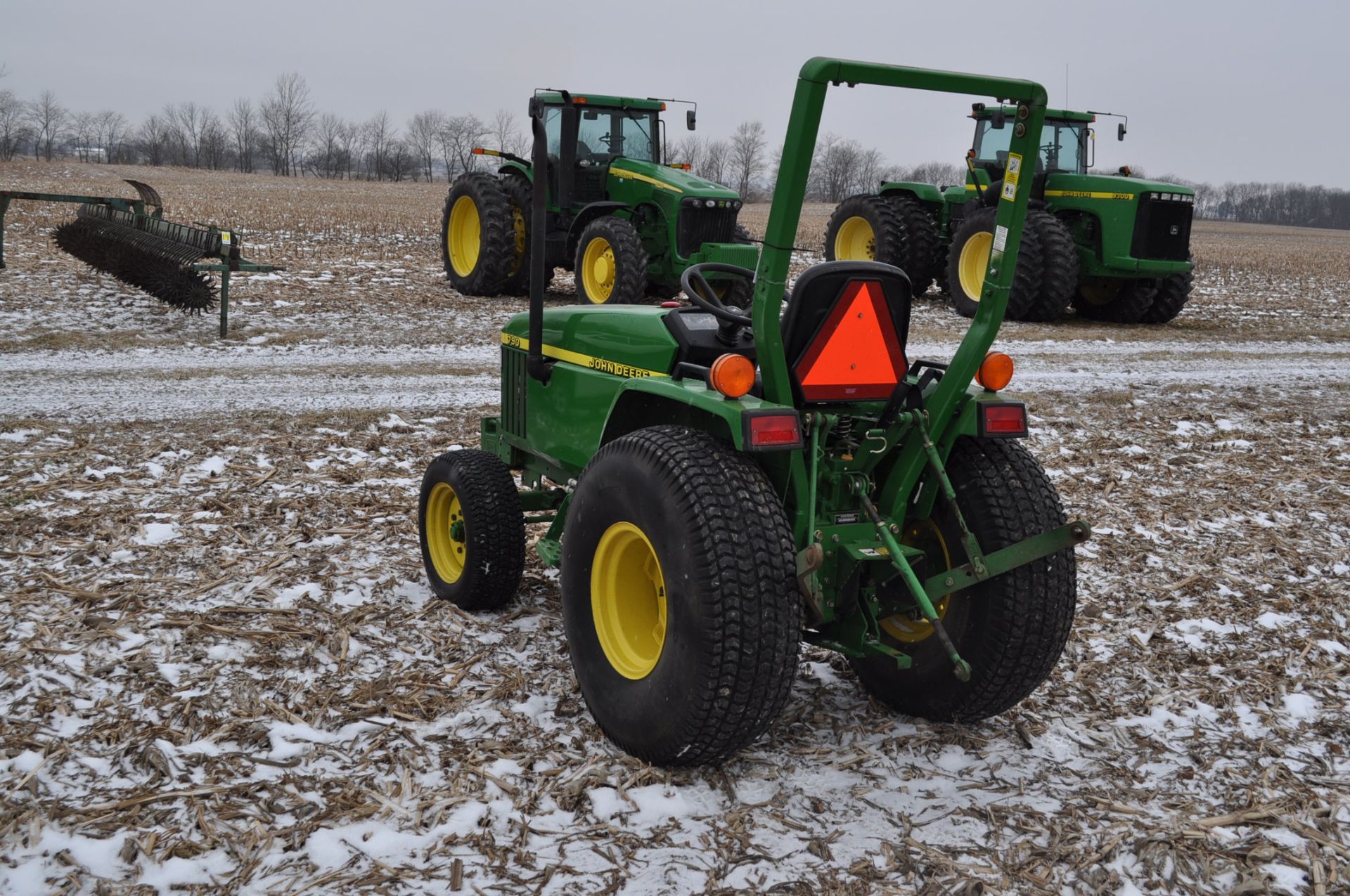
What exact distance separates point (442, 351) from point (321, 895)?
7530 millimetres

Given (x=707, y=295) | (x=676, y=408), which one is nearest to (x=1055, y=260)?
(x=707, y=295)

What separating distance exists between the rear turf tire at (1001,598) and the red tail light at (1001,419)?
117 mm

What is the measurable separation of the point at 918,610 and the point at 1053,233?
10.1 metres

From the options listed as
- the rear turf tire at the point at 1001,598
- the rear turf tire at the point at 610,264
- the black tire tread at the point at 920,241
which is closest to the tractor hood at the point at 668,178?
the rear turf tire at the point at 610,264

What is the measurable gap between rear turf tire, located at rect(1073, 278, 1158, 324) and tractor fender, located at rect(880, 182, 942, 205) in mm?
2191

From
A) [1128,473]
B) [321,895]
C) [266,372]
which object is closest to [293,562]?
[321,895]

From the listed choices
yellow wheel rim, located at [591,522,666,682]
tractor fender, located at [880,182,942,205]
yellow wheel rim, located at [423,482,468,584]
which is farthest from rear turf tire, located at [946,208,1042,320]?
yellow wheel rim, located at [591,522,666,682]

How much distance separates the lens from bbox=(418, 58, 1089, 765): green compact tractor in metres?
2.99

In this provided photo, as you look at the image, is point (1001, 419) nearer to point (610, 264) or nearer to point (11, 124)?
point (610, 264)

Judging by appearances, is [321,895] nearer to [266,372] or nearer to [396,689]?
[396,689]

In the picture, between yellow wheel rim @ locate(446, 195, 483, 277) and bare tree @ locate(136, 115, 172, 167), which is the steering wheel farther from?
bare tree @ locate(136, 115, 172, 167)

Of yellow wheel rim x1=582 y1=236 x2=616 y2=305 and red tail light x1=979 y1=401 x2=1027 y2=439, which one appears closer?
red tail light x1=979 y1=401 x2=1027 y2=439

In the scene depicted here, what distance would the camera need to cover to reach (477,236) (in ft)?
45.3

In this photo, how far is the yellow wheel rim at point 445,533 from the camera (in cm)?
458
